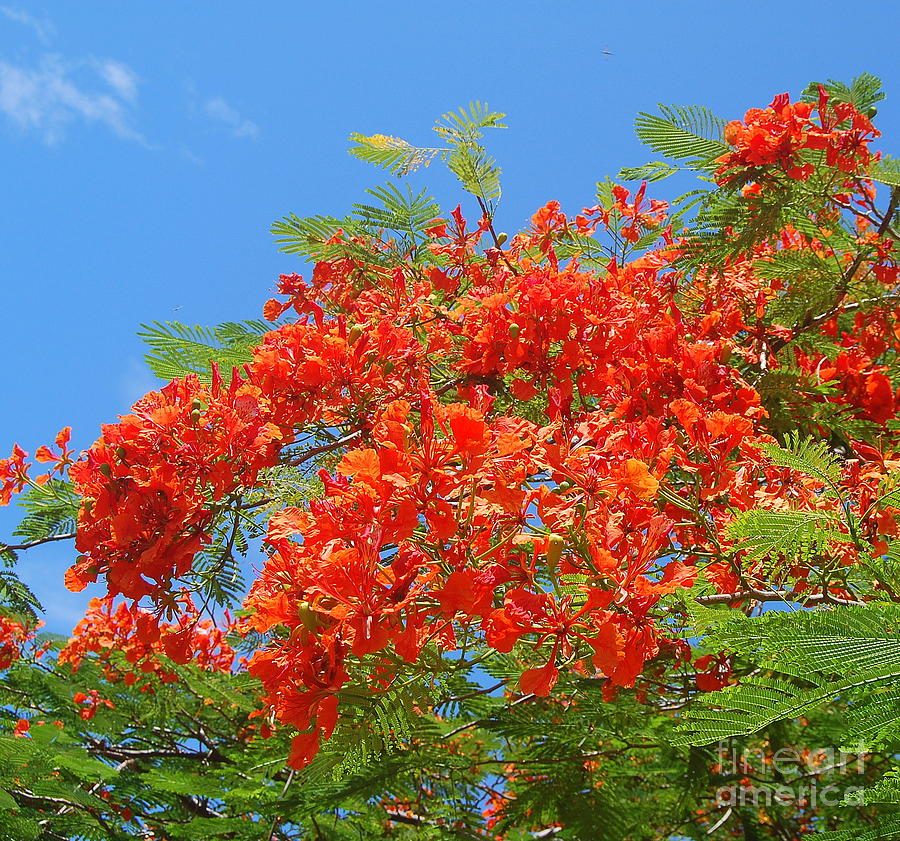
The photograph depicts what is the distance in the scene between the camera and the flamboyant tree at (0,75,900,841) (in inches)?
62.0

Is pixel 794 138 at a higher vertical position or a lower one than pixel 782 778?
higher

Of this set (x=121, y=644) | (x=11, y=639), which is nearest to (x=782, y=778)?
(x=121, y=644)

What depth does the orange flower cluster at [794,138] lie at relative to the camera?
10.1ft

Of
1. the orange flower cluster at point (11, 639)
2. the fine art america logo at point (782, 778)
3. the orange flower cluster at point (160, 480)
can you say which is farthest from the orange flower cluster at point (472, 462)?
the orange flower cluster at point (11, 639)

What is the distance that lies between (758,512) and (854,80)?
292cm

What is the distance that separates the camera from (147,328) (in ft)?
11.1

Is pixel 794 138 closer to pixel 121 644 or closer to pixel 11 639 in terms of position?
pixel 121 644

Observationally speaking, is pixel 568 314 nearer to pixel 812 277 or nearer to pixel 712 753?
pixel 812 277

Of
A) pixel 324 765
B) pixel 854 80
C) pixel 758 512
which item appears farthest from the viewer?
A: pixel 854 80

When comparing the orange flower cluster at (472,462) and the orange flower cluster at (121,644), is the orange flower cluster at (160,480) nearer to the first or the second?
the orange flower cluster at (472,462)

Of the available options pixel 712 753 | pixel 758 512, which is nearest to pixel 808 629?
pixel 758 512

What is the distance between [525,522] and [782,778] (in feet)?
9.38

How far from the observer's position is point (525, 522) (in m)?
1.69

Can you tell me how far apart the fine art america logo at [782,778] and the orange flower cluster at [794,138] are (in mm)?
2429
